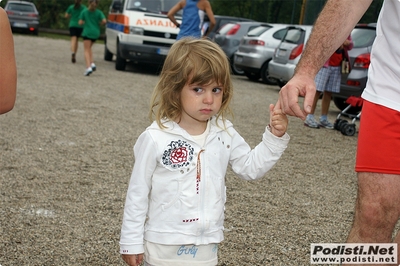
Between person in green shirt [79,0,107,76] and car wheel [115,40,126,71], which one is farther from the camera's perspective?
car wheel [115,40,126,71]

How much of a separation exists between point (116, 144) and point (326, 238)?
3.28 meters

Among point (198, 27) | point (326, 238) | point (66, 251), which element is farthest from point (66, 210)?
point (198, 27)

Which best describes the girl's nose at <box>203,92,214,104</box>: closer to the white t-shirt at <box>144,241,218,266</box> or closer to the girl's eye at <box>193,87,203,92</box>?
the girl's eye at <box>193,87,203,92</box>

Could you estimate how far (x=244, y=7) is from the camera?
1201 inches

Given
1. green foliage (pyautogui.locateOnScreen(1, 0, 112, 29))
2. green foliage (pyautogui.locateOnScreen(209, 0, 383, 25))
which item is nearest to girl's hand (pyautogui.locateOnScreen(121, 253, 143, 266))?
green foliage (pyautogui.locateOnScreen(209, 0, 383, 25))

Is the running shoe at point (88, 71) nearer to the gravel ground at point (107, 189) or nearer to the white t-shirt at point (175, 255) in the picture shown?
the gravel ground at point (107, 189)

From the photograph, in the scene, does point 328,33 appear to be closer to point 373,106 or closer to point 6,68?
point 373,106

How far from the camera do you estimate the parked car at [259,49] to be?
15969 mm

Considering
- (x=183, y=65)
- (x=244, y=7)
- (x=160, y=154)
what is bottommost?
(x=244, y=7)

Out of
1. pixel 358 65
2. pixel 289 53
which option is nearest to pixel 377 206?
pixel 358 65

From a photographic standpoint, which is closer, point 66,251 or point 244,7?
point 66,251

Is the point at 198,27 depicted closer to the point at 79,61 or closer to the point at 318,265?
the point at 318,265

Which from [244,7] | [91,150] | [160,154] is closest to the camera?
[160,154]

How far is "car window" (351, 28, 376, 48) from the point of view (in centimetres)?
1075
